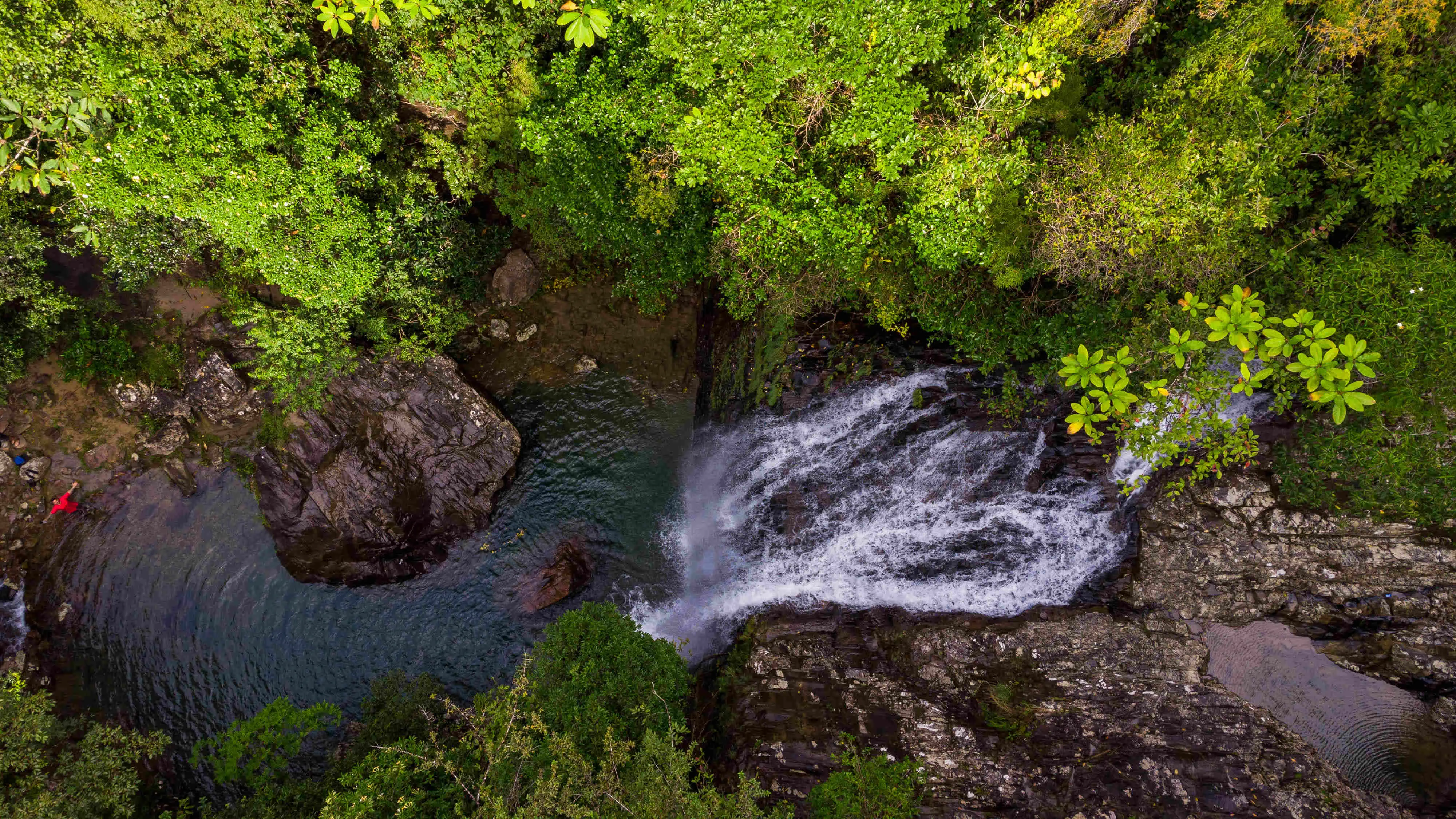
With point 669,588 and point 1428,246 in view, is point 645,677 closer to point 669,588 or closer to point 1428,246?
point 669,588

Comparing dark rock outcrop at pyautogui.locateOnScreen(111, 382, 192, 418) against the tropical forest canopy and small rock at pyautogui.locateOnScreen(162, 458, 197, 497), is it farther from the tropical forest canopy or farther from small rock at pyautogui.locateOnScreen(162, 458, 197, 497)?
the tropical forest canopy

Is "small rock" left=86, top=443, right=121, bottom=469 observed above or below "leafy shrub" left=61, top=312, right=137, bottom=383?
below

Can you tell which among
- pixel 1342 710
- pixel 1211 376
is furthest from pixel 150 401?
pixel 1342 710

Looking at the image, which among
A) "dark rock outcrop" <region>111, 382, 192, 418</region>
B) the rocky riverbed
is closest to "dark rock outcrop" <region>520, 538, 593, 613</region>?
the rocky riverbed

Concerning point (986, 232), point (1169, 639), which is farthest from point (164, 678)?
point (1169, 639)

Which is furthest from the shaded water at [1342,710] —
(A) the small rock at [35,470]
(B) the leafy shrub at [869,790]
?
(A) the small rock at [35,470]

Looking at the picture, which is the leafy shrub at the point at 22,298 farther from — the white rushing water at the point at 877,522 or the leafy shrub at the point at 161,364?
the white rushing water at the point at 877,522

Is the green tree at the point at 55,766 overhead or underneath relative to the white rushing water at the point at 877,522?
overhead
